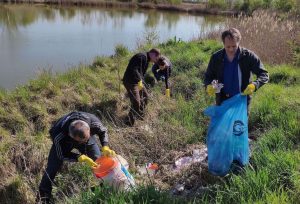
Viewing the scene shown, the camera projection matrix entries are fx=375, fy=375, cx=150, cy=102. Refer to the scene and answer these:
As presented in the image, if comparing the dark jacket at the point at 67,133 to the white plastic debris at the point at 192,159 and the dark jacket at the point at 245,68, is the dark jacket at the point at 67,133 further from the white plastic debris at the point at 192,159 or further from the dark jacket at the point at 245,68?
the dark jacket at the point at 245,68

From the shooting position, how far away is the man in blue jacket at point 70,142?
3529mm

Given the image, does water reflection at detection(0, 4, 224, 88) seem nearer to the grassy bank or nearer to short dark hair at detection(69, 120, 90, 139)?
the grassy bank

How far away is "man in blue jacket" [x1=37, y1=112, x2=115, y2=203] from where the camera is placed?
353 cm

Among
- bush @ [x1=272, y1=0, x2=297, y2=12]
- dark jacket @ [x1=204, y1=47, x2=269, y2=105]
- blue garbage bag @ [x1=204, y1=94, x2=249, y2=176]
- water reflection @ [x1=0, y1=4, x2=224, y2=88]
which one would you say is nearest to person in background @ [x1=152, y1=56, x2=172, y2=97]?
dark jacket @ [x1=204, y1=47, x2=269, y2=105]

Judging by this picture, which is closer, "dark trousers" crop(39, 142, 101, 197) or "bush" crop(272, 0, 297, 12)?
Result: "dark trousers" crop(39, 142, 101, 197)

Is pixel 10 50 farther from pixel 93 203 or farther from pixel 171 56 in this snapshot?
pixel 93 203

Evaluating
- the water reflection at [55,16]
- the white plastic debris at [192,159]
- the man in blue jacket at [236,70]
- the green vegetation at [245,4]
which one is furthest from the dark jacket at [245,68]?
the green vegetation at [245,4]

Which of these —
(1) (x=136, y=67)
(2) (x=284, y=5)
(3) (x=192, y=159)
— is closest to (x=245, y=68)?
(3) (x=192, y=159)

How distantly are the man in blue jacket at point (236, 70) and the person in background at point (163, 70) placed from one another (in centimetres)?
227

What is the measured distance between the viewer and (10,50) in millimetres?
11039

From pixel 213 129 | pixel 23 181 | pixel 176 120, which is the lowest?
pixel 23 181

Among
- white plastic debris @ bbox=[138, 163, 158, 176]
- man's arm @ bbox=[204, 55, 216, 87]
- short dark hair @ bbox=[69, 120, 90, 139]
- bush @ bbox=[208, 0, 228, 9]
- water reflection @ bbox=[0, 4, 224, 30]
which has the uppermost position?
man's arm @ bbox=[204, 55, 216, 87]

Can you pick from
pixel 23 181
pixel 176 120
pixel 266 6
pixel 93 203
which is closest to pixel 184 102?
pixel 176 120

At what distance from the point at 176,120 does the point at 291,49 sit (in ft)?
13.7
